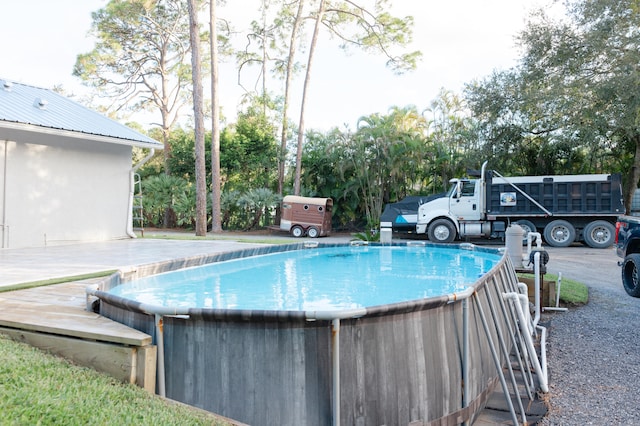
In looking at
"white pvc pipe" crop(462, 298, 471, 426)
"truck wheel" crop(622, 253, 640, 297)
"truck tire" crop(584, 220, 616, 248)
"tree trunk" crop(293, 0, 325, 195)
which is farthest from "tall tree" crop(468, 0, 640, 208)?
"white pvc pipe" crop(462, 298, 471, 426)

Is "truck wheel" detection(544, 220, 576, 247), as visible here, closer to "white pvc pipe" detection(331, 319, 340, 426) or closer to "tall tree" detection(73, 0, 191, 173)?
"white pvc pipe" detection(331, 319, 340, 426)

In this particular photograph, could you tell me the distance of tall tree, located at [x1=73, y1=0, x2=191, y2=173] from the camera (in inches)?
888

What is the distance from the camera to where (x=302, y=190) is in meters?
20.5

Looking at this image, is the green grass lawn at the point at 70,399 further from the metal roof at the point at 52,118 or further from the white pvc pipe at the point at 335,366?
the metal roof at the point at 52,118

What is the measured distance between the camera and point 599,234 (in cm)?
1388

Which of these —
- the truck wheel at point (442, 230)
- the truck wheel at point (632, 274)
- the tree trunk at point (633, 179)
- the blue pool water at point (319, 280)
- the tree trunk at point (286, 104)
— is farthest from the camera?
the tree trunk at point (286, 104)

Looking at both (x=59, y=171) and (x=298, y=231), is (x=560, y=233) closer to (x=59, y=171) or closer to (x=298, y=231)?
(x=298, y=231)

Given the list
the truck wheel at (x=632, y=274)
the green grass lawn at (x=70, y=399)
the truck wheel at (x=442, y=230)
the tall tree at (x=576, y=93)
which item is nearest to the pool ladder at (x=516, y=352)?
the green grass lawn at (x=70, y=399)

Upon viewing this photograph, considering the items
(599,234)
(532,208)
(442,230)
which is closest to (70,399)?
(442,230)

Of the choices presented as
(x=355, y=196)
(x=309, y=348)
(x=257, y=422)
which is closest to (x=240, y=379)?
(x=257, y=422)

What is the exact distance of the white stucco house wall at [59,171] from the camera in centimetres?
896

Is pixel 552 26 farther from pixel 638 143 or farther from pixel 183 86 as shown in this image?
pixel 183 86

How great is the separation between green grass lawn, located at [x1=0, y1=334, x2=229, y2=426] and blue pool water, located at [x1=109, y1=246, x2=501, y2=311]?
1415 millimetres

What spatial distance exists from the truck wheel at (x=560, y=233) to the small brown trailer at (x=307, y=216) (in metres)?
7.21
